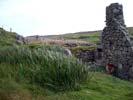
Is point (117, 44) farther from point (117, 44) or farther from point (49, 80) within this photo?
point (49, 80)

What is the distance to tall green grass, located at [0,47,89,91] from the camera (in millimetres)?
15406

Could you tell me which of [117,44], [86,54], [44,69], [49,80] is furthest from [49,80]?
[86,54]

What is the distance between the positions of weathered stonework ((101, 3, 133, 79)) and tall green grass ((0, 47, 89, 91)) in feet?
18.6

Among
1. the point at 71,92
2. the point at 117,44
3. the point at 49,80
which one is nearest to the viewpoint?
the point at 71,92

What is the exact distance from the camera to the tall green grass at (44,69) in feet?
50.5

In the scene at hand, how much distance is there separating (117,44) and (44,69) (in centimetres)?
795

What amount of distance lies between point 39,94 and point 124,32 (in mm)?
9851

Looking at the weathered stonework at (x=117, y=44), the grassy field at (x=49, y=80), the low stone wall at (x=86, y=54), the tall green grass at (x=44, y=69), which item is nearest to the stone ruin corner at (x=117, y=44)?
the weathered stonework at (x=117, y=44)

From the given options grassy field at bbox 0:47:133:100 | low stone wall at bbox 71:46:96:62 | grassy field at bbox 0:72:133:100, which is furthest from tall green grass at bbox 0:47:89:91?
low stone wall at bbox 71:46:96:62

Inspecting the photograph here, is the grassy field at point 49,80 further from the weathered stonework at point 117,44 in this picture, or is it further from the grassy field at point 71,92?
the weathered stonework at point 117,44

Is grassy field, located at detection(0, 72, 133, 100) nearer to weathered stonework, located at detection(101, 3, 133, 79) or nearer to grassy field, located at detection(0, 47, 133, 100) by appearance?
grassy field, located at detection(0, 47, 133, 100)

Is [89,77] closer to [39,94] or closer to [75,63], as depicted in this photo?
[75,63]

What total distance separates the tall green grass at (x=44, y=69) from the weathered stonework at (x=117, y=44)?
568cm

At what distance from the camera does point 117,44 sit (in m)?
22.9
